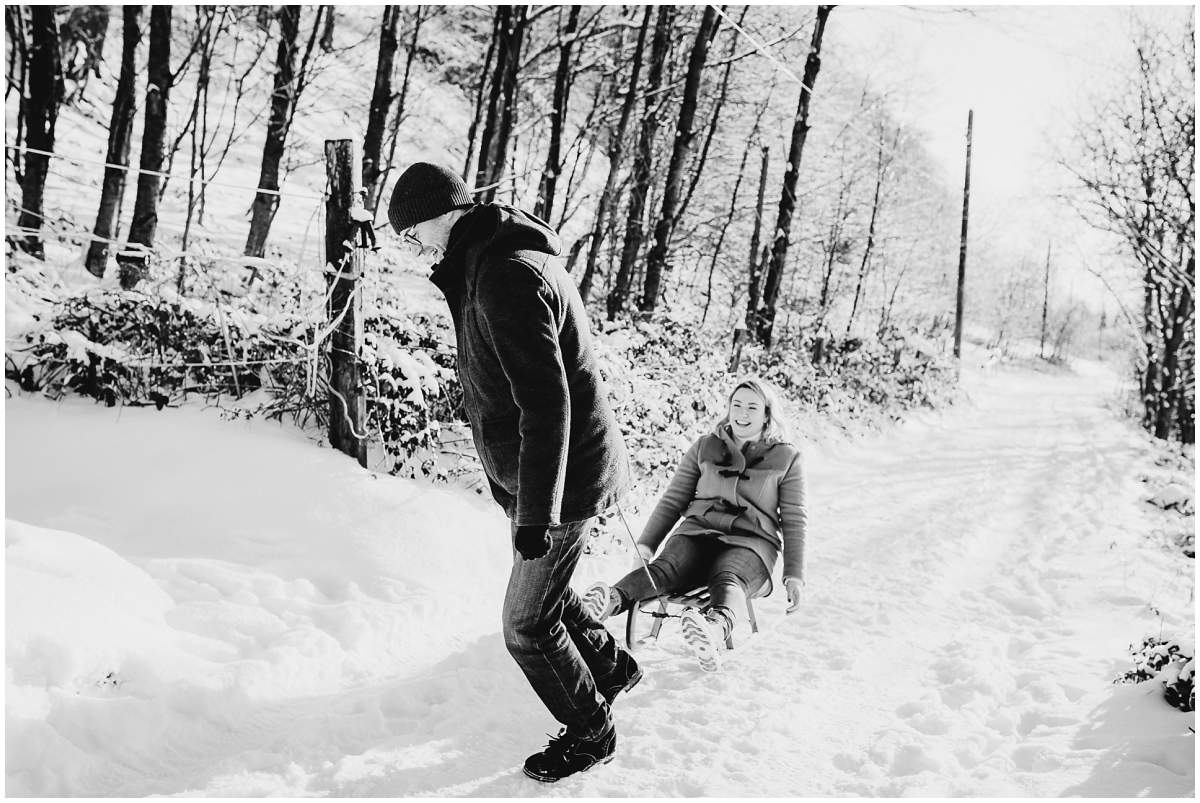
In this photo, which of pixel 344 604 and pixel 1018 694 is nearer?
pixel 1018 694

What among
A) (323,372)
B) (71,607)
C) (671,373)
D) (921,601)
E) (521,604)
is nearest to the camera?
(521,604)

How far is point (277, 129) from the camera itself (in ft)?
38.5

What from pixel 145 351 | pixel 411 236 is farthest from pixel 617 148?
pixel 411 236

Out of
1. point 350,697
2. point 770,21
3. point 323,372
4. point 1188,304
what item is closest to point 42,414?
point 323,372

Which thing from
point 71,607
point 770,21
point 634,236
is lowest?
point 71,607

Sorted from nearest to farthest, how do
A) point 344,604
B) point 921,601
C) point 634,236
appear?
→ point 344,604
point 921,601
point 634,236

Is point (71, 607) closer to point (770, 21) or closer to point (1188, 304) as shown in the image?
point (770, 21)

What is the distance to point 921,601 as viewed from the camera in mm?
4680

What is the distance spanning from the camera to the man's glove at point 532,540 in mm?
2258

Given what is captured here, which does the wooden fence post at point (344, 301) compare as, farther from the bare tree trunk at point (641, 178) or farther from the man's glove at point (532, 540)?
the bare tree trunk at point (641, 178)

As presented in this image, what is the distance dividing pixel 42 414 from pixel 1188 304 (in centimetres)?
1655

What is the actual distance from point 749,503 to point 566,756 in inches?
67.1

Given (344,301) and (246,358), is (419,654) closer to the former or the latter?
(344,301)

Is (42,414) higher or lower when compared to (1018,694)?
higher
